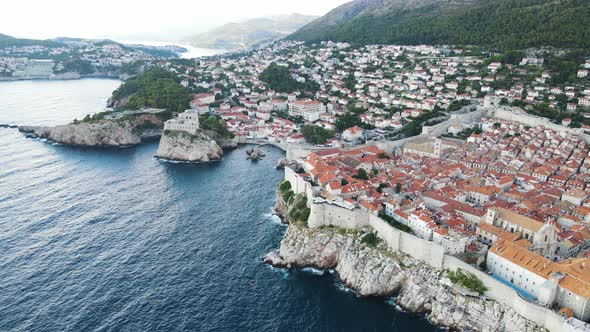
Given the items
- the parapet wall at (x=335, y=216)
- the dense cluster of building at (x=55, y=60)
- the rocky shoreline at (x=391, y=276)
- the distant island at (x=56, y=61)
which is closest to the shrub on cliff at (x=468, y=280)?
the rocky shoreline at (x=391, y=276)

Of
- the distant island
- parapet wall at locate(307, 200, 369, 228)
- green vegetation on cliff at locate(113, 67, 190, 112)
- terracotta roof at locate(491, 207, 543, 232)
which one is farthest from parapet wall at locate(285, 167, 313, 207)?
the distant island

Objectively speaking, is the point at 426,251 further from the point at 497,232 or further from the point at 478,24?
the point at 478,24

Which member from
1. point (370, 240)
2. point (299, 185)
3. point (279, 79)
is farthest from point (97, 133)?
point (370, 240)

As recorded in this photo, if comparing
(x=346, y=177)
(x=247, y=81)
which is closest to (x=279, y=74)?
(x=247, y=81)

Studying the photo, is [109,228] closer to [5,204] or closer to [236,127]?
[5,204]

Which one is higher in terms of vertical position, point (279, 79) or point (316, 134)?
point (279, 79)

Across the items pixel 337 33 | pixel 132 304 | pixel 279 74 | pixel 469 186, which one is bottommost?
pixel 132 304
